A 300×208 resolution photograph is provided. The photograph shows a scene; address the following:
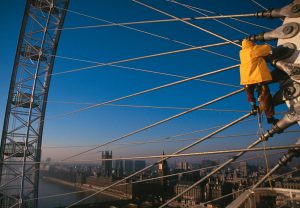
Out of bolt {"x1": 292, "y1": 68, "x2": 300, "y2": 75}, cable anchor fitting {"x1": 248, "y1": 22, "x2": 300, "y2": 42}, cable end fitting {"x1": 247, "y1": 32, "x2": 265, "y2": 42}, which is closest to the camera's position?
bolt {"x1": 292, "y1": 68, "x2": 300, "y2": 75}

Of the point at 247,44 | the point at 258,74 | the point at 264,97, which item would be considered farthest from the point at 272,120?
the point at 247,44

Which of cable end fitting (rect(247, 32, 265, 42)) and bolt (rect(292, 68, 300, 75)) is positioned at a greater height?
cable end fitting (rect(247, 32, 265, 42))

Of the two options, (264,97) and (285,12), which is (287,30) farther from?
(264,97)

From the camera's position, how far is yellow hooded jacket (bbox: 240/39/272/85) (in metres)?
1.77

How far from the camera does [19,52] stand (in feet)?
24.4

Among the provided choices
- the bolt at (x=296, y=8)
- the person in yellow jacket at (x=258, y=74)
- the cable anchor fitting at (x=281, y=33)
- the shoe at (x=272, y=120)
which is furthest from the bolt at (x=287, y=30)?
the shoe at (x=272, y=120)

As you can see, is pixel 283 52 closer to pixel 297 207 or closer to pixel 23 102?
pixel 297 207

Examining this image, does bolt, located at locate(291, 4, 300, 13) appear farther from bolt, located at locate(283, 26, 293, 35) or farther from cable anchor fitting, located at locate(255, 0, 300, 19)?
bolt, located at locate(283, 26, 293, 35)

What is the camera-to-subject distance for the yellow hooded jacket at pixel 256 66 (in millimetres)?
1775

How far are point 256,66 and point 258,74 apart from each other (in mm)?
66

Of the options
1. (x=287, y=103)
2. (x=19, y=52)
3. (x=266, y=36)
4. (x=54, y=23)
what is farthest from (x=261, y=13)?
(x=19, y=52)

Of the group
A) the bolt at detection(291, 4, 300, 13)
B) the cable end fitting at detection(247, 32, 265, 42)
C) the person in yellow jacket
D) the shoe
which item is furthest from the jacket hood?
the shoe

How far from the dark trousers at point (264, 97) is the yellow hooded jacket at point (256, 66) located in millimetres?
112

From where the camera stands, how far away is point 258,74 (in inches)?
70.1
